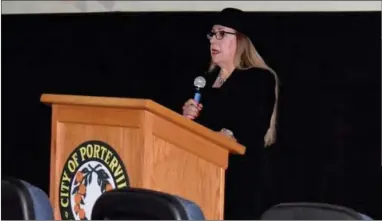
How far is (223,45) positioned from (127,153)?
3.72ft

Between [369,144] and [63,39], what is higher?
[63,39]

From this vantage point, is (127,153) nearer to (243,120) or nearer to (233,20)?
(243,120)

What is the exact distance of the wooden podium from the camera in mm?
3572

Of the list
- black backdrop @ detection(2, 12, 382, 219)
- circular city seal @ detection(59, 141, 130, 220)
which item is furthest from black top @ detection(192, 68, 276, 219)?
circular city seal @ detection(59, 141, 130, 220)

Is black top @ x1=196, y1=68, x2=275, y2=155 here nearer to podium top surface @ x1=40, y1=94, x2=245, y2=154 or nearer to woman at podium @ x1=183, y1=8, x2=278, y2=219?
woman at podium @ x1=183, y1=8, x2=278, y2=219

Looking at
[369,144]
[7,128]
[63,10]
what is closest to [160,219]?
[369,144]

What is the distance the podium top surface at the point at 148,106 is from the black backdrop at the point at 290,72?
5.56 ft

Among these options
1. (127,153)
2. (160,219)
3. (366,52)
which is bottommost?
(160,219)

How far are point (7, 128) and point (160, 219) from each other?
4087 mm

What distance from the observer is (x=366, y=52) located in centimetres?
545

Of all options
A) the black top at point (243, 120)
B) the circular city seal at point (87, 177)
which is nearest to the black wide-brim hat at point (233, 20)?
the black top at point (243, 120)

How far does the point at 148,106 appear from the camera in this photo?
354cm

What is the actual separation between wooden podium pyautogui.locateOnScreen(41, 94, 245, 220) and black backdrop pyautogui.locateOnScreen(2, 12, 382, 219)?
1.75m

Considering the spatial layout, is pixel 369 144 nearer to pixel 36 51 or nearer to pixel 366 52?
pixel 366 52
